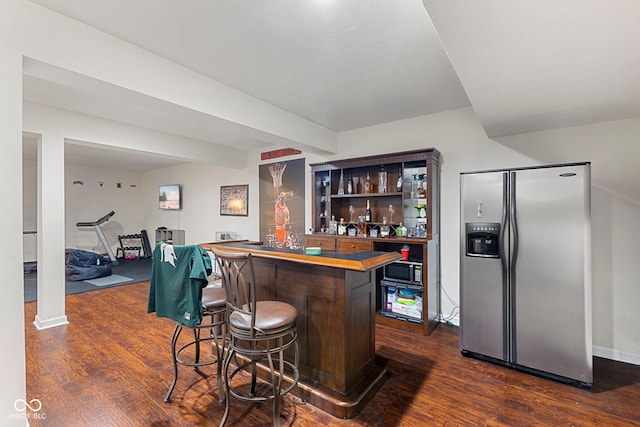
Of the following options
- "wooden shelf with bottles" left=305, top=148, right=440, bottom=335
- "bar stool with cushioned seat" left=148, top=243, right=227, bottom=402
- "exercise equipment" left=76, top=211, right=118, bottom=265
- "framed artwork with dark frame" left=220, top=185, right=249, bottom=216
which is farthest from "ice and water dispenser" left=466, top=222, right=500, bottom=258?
"exercise equipment" left=76, top=211, right=118, bottom=265

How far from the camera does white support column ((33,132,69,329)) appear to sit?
3.46 metres

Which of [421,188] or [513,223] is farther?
[421,188]

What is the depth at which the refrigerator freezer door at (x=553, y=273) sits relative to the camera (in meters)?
2.28

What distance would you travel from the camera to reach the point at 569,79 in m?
1.91

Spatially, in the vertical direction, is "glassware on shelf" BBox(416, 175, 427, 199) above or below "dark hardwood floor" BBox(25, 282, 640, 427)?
above

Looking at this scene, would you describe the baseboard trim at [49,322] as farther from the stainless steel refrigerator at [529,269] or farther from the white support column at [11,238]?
the stainless steel refrigerator at [529,269]

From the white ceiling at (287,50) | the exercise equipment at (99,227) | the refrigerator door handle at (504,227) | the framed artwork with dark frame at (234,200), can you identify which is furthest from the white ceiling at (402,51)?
the exercise equipment at (99,227)

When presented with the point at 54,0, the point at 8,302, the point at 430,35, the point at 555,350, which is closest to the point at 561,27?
the point at 430,35

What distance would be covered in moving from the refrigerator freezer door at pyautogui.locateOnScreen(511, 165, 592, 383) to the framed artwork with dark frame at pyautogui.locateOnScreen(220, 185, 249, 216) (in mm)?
4792

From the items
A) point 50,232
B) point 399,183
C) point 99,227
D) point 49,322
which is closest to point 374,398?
point 399,183

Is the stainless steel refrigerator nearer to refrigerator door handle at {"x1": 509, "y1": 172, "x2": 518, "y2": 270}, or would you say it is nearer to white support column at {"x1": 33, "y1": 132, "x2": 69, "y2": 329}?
refrigerator door handle at {"x1": 509, "y1": 172, "x2": 518, "y2": 270}

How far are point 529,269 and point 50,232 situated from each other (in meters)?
5.35

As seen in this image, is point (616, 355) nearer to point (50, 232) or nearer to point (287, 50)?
point (287, 50)

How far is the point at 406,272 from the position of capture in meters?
3.49
